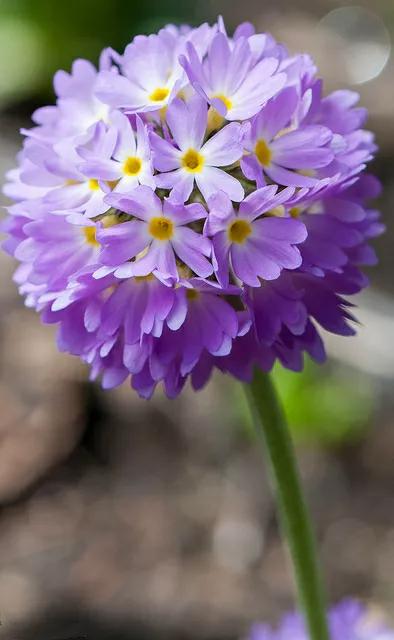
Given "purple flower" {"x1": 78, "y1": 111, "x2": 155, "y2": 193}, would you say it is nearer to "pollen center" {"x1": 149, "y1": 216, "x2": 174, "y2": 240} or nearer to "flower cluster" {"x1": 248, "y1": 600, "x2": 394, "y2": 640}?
"pollen center" {"x1": 149, "y1": 216, "x2": 174, "y2": 240}

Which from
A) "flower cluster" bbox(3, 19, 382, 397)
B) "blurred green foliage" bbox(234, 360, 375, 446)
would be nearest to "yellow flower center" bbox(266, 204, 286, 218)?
"flower cluster" bbox(3, 19, 382, 397)

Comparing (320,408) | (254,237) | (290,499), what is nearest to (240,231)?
(254,237)

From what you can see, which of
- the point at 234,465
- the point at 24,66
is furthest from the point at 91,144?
the point at 24,66

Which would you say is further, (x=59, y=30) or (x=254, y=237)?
(x=59, y=30)

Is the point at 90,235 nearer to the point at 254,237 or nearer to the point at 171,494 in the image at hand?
the point at 254,237

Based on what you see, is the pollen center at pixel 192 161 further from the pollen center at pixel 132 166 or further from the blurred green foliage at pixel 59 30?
the blurred green foliage at pixel 59 30

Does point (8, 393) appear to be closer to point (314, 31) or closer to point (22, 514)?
point (22, 514)
